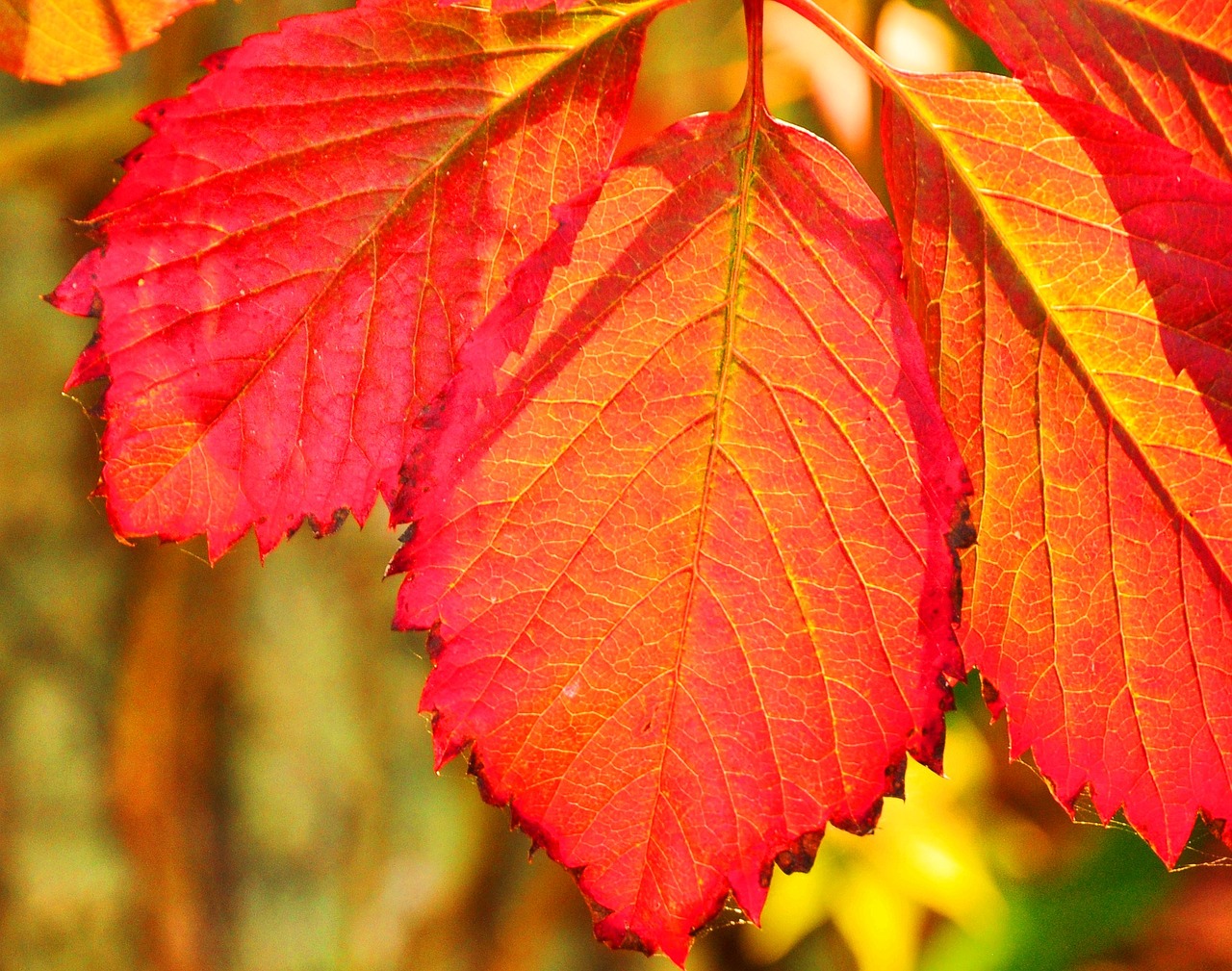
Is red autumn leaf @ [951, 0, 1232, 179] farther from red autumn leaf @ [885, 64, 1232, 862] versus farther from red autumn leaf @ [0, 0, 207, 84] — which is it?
red autumn leaf @ [0, 0, 207, 84]

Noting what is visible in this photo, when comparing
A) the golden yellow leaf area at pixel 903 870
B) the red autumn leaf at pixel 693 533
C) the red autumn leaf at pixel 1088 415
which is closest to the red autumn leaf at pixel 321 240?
the red autumn leaf at pixel 693 533

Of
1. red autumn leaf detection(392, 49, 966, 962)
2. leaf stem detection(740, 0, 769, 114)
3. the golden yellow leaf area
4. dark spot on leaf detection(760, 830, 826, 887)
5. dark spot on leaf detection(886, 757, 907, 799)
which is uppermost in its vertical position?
leaf stem detection(740, 0, 769, 114)

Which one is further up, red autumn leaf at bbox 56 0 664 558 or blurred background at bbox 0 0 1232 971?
red autumn leaf at bbox 56 0 664 558

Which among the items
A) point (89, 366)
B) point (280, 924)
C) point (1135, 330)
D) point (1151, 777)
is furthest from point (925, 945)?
point (89, 366)

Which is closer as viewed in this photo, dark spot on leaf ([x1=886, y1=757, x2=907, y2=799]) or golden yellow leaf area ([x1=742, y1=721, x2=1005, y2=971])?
dark spot on leaf ([x1=886, y1=757, x2=907, y2=799])

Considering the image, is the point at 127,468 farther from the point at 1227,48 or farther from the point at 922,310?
the point at 1227,48

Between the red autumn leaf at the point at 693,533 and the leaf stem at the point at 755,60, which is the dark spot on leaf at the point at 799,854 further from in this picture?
the leaf stem at the point at 755,60

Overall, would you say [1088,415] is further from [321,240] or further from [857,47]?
[321,240]

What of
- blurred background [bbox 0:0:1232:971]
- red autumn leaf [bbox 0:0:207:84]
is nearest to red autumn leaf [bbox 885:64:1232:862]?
red autumn leaf [bbox 0:0:207:84]
